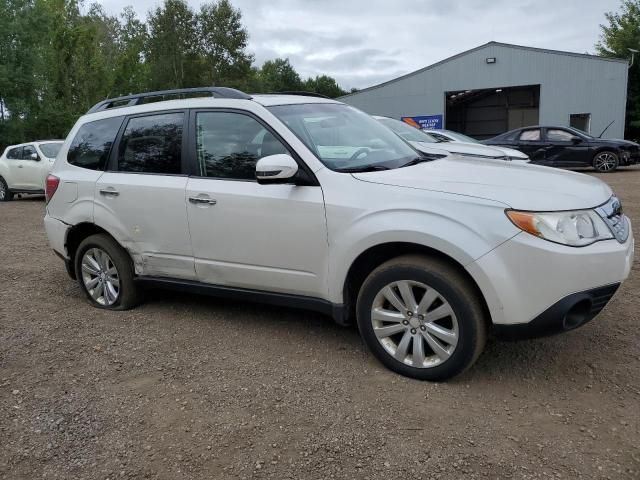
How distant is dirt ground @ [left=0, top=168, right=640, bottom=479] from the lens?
257cm

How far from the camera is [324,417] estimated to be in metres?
2.96

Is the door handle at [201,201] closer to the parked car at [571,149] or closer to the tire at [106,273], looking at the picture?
the tire at [106,273]

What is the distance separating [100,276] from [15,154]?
37.0ft

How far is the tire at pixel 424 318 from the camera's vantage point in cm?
303

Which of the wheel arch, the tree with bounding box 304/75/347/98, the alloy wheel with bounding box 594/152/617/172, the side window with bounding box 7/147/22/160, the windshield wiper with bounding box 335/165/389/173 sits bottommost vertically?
the alloy wheel with bounding box 594/152/617/172

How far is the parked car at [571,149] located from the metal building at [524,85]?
1068 centimetres

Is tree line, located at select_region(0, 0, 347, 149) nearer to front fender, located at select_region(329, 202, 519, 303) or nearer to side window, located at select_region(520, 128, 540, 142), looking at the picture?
side window, located at select_region(520, 128, 540, 142)

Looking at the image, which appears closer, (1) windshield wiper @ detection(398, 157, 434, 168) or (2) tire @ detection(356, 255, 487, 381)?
(2) tire @ detection(356, 255, 487, 381)

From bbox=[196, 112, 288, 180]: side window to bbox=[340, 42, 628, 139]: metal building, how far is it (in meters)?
25.7

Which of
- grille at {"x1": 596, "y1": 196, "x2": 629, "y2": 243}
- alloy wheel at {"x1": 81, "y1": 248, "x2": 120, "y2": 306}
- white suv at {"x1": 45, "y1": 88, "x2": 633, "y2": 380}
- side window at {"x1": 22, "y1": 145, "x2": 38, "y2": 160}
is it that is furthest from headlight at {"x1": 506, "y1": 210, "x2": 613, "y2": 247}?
side window at {"x1": 22, "y1": 145, "x2": 38, "y2": 160}

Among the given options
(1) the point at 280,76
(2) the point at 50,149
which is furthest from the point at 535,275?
(1) the point at 280,76

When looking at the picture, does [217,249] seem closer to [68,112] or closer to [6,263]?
[6,263]

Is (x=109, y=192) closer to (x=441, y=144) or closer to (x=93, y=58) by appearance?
(x=441, y=144)

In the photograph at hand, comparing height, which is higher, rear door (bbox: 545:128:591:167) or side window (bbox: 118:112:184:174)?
side window (bbox: 118:112:184:174)
